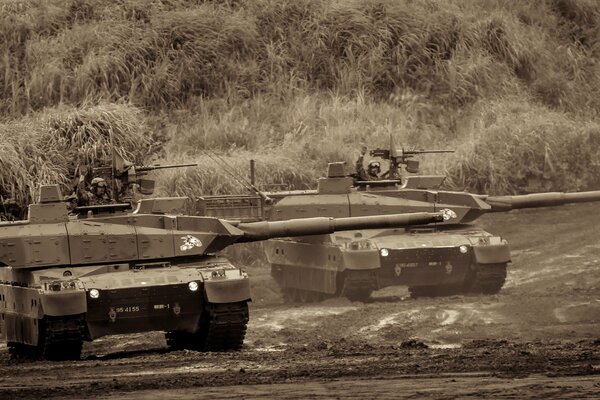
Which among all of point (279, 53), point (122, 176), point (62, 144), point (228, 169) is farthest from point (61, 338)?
point (279, 53)

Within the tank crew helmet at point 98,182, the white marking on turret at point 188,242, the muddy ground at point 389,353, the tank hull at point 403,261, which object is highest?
the tank crew helmet at point 98,182

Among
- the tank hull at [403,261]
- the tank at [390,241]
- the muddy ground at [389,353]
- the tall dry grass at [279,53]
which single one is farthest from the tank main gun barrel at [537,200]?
the tall dry grass at [279,53]

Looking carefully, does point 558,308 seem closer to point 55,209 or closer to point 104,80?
point 55,209

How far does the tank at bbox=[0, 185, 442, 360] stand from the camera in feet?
57.6

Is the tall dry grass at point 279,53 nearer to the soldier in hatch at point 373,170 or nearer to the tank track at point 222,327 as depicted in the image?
the soldier in hatch at point 373,170

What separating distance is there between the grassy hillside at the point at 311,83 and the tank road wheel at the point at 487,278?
20.6 feet

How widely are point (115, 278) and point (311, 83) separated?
718 inches

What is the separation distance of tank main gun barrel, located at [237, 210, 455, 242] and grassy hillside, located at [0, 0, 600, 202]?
322 inches

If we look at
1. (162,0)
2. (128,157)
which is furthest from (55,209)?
(162,0)

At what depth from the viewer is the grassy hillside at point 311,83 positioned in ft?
102

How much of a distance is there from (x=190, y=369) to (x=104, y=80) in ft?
60.8

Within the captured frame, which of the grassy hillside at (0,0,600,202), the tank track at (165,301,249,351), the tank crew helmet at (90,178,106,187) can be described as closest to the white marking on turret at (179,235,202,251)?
the tank track at (165,301,249,351)

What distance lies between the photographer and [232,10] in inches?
1468

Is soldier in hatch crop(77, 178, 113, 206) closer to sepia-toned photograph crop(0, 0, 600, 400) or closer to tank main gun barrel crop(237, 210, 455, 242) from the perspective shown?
sepia-toned photograph crop(0, 0, 600, 400)
